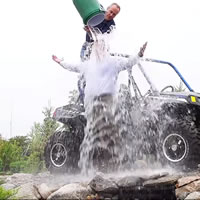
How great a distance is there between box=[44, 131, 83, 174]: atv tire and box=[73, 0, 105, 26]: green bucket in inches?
80.0

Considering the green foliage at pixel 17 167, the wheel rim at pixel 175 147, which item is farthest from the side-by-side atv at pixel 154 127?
the green foliage at pixel 17 167

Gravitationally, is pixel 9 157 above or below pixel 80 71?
below

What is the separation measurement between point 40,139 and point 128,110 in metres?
5.16

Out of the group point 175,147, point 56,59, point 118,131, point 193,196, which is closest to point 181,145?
point 175,147

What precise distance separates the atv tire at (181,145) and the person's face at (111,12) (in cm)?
190

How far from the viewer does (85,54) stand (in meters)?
6.23

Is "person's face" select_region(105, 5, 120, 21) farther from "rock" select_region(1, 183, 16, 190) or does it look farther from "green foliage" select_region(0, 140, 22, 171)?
"green foliage" select_region(0, 140, 22, 171)

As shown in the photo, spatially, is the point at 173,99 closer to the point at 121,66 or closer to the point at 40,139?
the point at 121,66

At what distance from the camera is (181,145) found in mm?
5184

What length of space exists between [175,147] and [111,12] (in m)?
2.25

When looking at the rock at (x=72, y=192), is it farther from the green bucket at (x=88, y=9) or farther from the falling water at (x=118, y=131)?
the green bucket at (x=88, y=9)

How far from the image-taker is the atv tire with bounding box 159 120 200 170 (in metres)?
5.05

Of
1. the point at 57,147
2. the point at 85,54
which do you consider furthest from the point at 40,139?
the point at 85,54

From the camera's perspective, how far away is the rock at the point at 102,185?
180 inches
